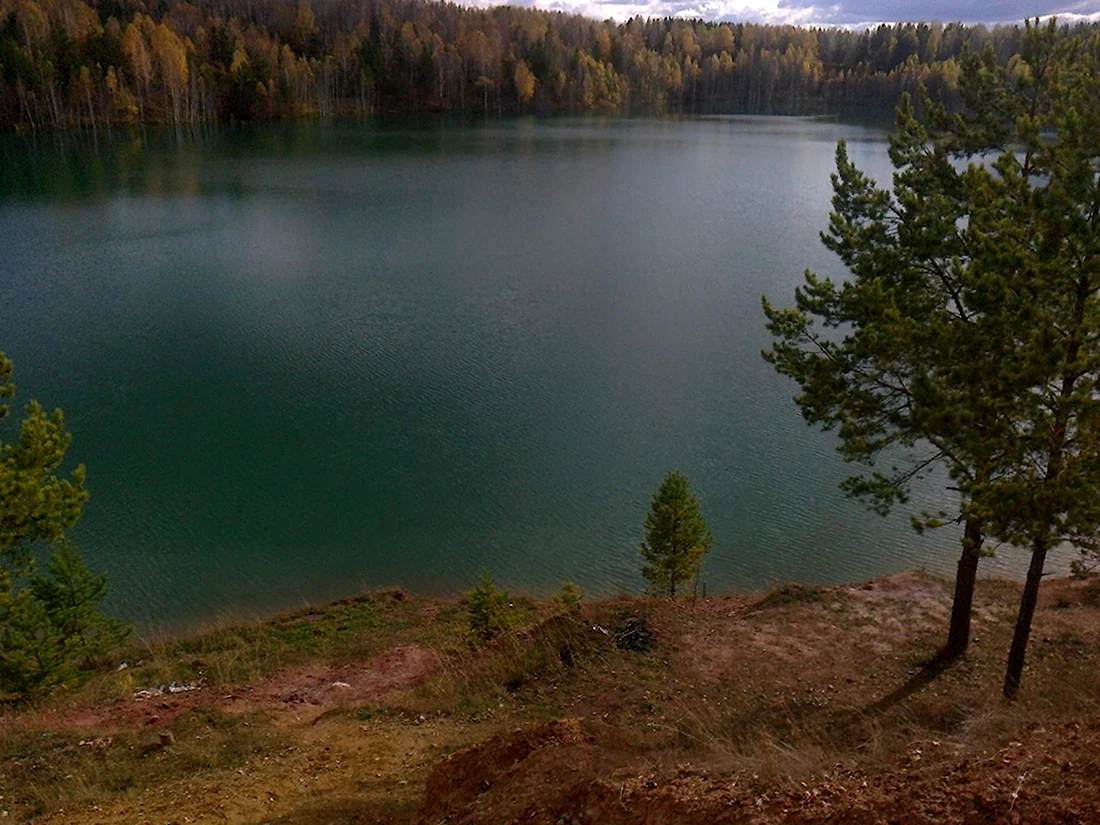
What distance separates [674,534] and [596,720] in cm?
529

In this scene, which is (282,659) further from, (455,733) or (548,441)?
(548,441)

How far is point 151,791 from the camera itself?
6.32 m

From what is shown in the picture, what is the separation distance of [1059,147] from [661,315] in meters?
19.7

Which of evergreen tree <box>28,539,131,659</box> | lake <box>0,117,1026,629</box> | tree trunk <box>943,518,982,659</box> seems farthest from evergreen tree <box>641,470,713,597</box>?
evergreen tree <box>28,539,131,659</box>

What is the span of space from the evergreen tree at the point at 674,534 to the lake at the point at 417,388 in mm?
1541

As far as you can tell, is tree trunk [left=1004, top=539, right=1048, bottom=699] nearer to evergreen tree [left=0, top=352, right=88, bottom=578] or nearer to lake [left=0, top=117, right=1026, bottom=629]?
lake [left=0, top=117, right=1026, bottom=629]

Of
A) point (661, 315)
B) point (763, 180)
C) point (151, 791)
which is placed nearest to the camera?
point (151, 791)

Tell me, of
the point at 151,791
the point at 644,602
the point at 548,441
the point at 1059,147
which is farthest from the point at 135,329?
the point at 1059,147

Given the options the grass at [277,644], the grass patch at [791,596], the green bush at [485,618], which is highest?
the green bush at [485,618]

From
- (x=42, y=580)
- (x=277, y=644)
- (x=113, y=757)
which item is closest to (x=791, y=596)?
(x=277, y=644)

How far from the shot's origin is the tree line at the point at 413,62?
6892 centimetres

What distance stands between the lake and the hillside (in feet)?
8.40

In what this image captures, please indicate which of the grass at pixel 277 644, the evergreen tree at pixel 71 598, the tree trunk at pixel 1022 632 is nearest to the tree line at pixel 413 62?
the tree trunk at pixel 1022 632

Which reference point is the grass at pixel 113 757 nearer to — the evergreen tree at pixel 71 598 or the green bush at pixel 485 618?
the evergreen tree at pixel 71 598
